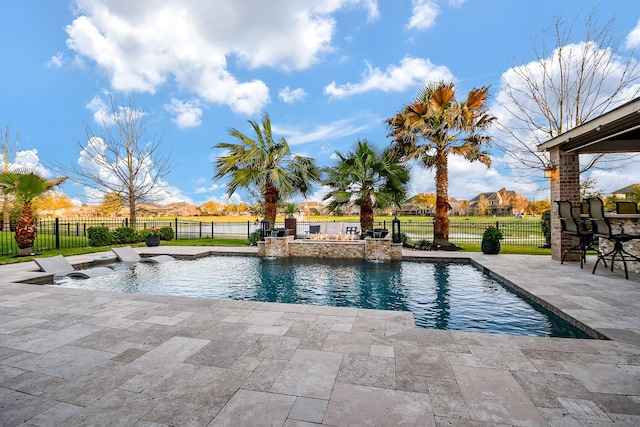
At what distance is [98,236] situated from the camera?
13328 millimetres

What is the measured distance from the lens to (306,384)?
239 cm

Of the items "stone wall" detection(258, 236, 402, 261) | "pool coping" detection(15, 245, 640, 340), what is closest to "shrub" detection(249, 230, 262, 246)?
"pool coping" detection(15, 245, 640, 340)

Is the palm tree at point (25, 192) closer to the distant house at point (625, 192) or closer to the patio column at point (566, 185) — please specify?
the patio column at point (566, 185)

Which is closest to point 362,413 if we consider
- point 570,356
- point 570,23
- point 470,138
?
point 570,356

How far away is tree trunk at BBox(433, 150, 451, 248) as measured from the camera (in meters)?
11.7

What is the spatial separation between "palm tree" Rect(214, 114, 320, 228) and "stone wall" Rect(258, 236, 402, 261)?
2.26m

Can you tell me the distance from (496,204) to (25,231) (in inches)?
2688

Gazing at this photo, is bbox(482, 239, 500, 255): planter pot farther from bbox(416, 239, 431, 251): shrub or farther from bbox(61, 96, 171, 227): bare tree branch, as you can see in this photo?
bbox(61, 96, 171, 227): bare tree branch

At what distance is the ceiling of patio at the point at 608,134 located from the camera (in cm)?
500

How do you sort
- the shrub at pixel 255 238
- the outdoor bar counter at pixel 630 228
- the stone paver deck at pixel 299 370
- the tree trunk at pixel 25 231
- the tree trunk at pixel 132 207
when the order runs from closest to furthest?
the stone paver deck at pixel 299 370 → the outdoor bar counter at pixel 630 228 → the tree trunk at pixel 25 231 → the shrub at pixel 255 238 → the tree trunk at pixel 132 207

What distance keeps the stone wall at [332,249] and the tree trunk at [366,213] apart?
1.64 metres

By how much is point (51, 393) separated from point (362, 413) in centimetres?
226

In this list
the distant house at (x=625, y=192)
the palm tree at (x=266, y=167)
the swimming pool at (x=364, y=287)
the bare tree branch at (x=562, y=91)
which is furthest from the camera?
the distant house at (x=625, y=192)

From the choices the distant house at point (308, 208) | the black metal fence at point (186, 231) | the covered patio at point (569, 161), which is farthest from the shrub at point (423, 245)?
the distant house at point (308, 208)
